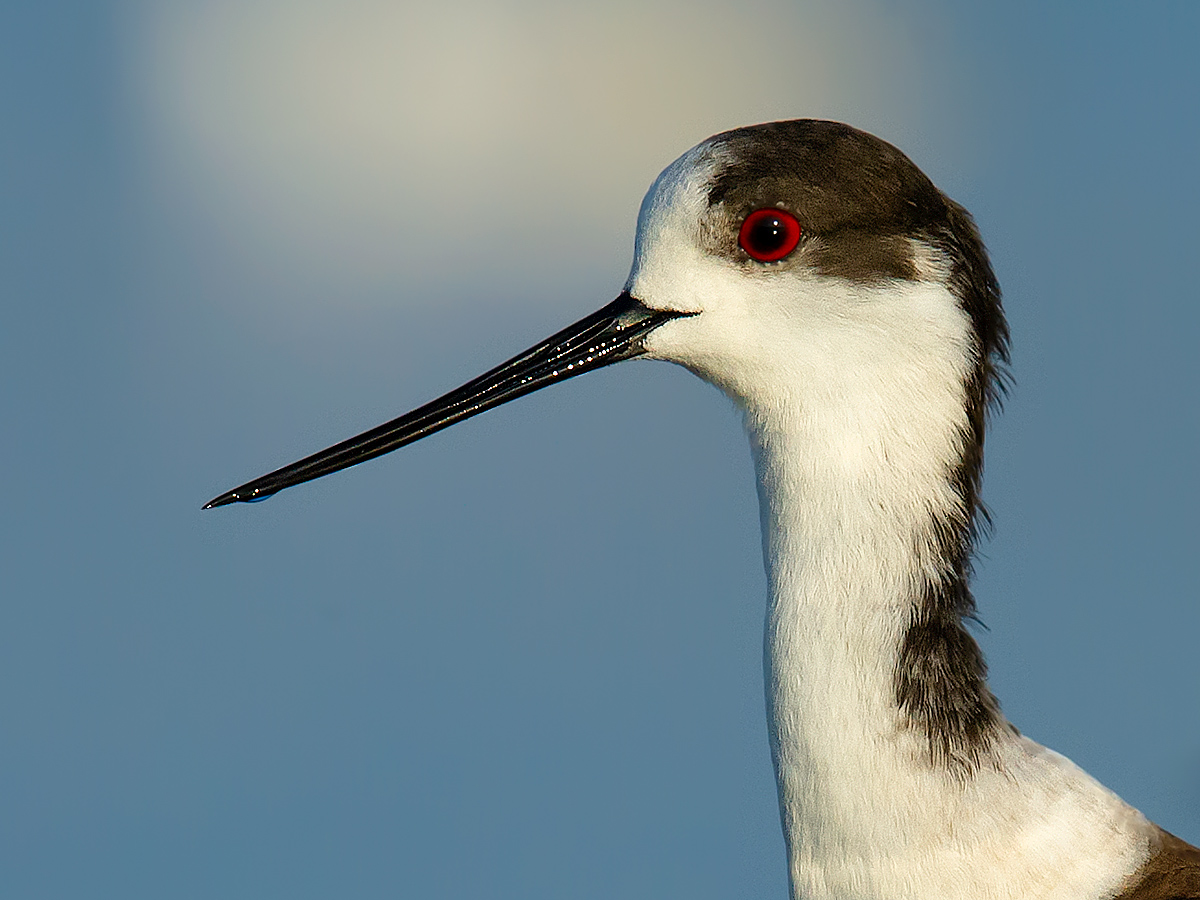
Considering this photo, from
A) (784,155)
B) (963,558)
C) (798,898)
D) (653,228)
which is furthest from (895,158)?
(798,898)

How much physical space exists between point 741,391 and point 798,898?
19.3 inches

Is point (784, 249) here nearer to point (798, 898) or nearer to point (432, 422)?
point (432, 422)

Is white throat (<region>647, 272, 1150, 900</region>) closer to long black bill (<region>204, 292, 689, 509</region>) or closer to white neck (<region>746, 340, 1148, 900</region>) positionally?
white neck (<region>746, 340, 1148, 900</region>)

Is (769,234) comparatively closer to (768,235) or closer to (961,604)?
(768,235)

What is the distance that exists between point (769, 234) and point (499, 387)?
312 mm

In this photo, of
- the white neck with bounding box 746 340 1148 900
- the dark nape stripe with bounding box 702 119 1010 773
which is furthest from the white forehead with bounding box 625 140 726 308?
the white neck with bounding box 746 340 1148 900

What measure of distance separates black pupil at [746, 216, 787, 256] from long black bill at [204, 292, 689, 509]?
0.14 m

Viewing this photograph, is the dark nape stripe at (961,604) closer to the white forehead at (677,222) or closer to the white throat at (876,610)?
the white throat at (876,610)

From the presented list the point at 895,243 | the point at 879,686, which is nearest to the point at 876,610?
the point at 879,686

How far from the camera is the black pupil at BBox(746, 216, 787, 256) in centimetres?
122

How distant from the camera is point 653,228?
1.27m

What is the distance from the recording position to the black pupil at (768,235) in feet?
4.00

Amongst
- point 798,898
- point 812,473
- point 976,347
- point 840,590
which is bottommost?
point 798,898

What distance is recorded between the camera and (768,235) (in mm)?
1224
